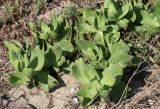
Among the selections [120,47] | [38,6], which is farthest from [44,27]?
[120,47]

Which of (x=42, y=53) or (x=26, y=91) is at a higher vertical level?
(x=42, y=53)

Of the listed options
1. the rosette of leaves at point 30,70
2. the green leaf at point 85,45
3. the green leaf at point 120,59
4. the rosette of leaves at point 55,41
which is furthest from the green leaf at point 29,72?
the green leaf at point 120,59

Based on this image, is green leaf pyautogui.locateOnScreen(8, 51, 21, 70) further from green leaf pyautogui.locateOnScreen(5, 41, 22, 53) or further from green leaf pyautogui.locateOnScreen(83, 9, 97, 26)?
green leaf pyautogui.locateOnScreen(83, 9, 97, 26)

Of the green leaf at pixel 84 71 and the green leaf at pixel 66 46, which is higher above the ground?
the green leaf at pixel 66 46

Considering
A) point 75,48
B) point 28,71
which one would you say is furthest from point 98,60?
point 28,71

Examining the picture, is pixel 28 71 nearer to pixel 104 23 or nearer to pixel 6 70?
pixel 6 70

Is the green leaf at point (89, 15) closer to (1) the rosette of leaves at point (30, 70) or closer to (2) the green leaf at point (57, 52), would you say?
(2) the green leaf at point (57, 52)
